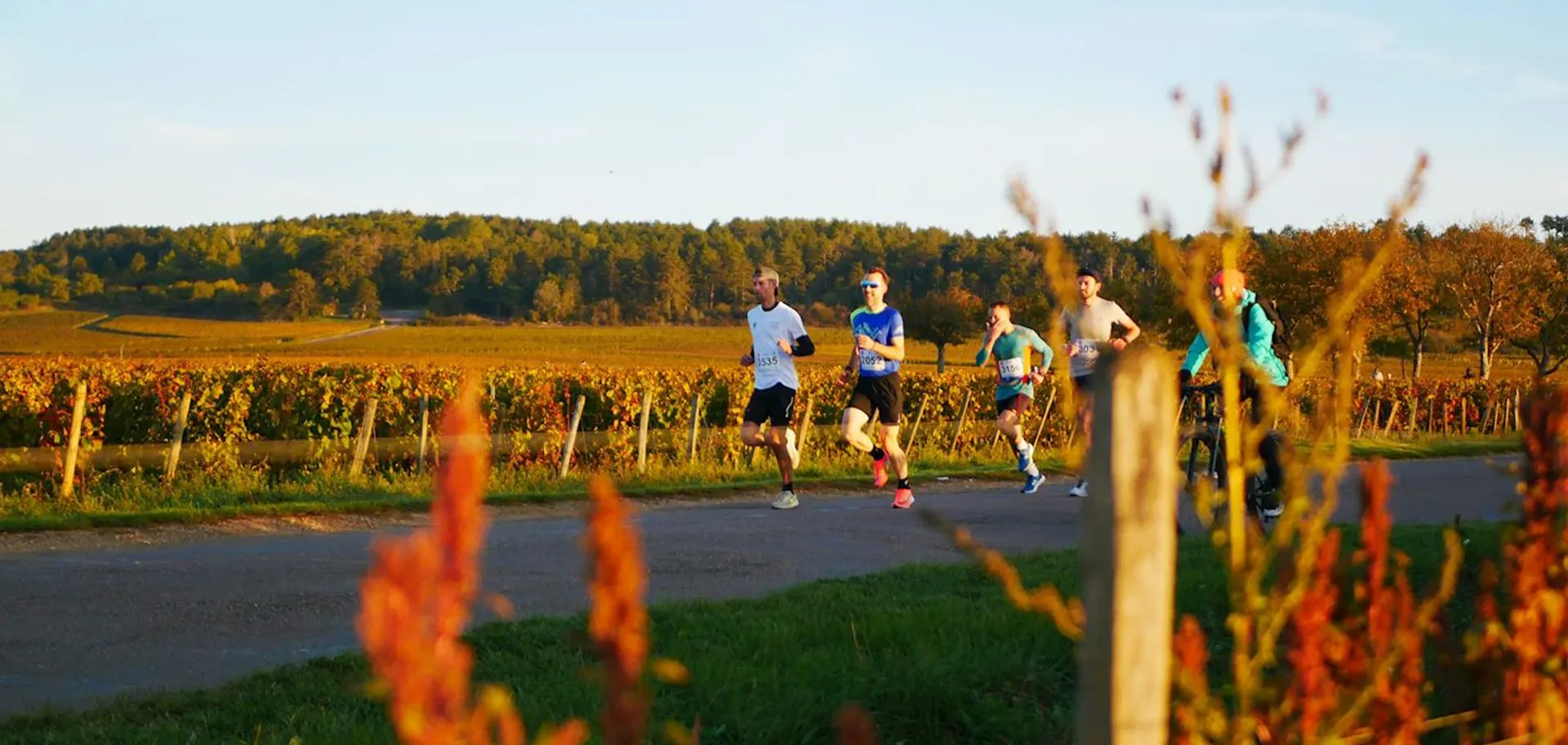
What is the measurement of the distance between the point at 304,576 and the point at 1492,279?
60.7 meters

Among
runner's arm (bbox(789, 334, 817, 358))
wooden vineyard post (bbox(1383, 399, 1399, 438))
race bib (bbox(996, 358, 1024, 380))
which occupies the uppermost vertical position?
runner's arm (bbox(789, 334, 817, 358))

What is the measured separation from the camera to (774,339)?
42.0 feet

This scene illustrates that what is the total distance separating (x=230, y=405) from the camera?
48.8 ft

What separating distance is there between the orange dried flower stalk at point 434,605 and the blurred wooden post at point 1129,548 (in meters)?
0.71

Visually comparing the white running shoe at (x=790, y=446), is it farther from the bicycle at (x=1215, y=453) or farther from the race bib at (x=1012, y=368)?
the bicycle at (x=1215, y=453)

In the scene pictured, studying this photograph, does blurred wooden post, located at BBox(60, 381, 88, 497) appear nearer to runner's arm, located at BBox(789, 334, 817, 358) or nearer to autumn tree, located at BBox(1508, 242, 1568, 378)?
runner's arm, located at BBox(789, 334, 817, 358)

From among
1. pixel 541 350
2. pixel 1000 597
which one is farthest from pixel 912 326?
pixel 1000 597

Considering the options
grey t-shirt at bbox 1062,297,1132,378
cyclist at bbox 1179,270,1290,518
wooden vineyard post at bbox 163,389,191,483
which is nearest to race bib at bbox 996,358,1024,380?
grey t-shirt at bbox 1062,297,1132,378

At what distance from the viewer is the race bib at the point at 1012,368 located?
48.4ft

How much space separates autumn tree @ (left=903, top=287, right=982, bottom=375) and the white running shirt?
78.3m

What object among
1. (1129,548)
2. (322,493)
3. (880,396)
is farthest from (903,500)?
(1129,548)

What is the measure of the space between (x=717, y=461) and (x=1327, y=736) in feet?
49.0

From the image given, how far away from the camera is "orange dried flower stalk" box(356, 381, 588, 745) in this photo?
1207 mm

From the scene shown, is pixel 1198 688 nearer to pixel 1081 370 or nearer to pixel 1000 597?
pixel 1000 597
